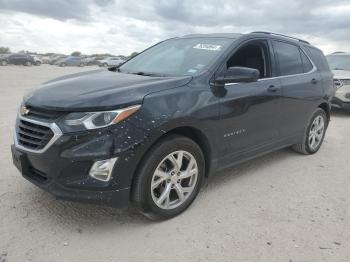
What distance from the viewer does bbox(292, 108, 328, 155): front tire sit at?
5734 mm

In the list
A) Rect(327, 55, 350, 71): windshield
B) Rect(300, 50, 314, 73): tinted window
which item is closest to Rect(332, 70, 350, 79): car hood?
Rect(327, 55, 350, 71): windshield

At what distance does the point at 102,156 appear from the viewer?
A: 306cm

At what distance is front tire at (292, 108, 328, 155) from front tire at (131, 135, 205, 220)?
2.54 meters

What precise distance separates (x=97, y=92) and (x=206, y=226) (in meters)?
1.56

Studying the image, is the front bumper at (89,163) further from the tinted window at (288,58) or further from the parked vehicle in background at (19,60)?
the parked vehicle in background at (19,60)

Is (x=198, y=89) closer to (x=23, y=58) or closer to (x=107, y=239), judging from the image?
(x=107, y=239)

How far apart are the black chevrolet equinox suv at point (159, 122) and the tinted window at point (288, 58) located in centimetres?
3

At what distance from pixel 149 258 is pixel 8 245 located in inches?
45.5

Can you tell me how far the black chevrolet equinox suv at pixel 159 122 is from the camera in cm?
310

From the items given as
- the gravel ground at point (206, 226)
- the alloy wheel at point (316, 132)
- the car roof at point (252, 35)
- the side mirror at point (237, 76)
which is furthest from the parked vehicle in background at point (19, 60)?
→ the side mirror at point (237, 76)

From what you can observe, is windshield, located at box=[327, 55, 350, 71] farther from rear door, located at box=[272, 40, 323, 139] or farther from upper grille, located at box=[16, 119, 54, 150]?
upper grille, located at box=[16, 119, 54, 150]

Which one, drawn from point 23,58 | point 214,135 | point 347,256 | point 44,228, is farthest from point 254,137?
point 23,58

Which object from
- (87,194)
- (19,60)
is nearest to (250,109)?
(87,194)

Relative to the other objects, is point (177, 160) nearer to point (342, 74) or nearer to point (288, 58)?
point (288, 58)
